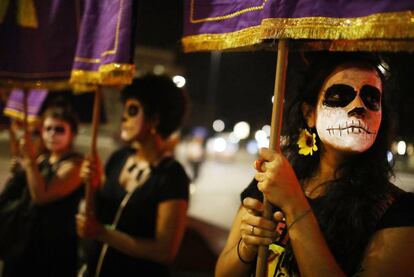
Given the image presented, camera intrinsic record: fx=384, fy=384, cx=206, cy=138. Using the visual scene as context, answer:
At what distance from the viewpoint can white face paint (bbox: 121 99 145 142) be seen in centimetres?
293

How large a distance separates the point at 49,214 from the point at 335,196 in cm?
262

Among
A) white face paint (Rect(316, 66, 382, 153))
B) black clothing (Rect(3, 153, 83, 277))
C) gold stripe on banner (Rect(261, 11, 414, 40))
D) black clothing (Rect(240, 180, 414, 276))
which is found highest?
gold stripe on banner (Rect(261, 11, 414, 40))

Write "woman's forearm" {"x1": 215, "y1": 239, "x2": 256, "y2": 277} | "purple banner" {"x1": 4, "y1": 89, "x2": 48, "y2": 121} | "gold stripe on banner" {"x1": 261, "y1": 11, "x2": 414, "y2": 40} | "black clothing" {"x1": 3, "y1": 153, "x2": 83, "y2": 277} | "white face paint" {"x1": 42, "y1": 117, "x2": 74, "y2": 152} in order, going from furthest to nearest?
"purple banner" {"x1": 4, "y1": 89, "x2": 48, "y2": 121} → "white face paint" {"x1": 42, "y1": 117, "x2": 74, "y2": 152} → "black clothing" {"x1": 3, "y1": 153, "x2": 83, "y2": 277} → "woman's forearm" {"x1": 215, "y1": 239, "x2": 256, "y2": 277} → "gold stripe on banner" {"x1": 261, "y1": 11, "x2": 414, "y2": 40}

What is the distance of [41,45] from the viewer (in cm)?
284

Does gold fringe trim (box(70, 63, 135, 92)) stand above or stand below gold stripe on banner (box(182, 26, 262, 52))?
below

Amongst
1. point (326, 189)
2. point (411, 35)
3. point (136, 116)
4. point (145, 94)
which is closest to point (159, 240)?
point (136, 116)

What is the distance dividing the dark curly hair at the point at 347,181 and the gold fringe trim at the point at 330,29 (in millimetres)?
247

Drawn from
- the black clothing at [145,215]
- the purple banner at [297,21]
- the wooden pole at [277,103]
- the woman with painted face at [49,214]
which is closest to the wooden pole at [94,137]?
the black clothing at [145,215]

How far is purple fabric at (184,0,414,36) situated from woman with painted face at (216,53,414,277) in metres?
0.37

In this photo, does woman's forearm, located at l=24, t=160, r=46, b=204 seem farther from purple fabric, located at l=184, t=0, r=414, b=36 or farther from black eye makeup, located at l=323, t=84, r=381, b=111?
black eye makeup, located at l=323, t=84, r=381, b=111

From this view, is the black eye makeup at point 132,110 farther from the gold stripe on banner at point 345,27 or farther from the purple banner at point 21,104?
the gold stripe on banner at point 345,27

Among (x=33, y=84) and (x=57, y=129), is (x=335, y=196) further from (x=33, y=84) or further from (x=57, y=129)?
(x=57, y=129)

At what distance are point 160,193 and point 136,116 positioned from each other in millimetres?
652

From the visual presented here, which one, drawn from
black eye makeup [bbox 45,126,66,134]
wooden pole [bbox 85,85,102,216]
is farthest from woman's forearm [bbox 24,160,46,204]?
wooden pole [bbox 85,85,102,216]
